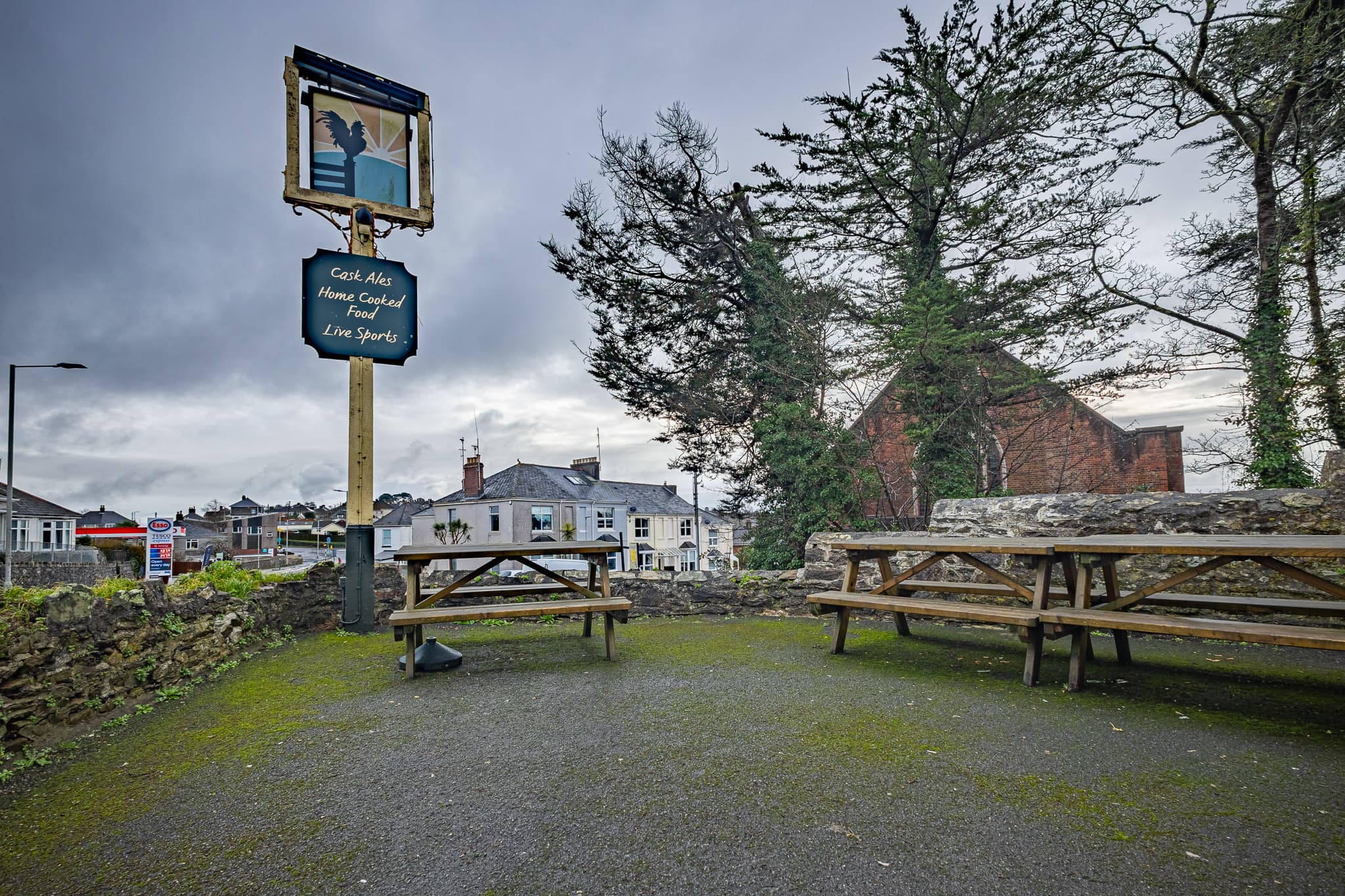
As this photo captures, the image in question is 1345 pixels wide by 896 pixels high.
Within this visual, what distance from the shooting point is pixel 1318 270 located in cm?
787

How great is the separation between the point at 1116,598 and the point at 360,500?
693 centimetres

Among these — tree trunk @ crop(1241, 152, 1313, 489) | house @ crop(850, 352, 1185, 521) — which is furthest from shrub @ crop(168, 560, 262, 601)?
tree trunk @ crop(1241, 152, 1313, 489)

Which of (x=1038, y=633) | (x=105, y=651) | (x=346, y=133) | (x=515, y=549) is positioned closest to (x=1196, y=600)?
(x=1038, y=633)

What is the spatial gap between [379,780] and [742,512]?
10.0m

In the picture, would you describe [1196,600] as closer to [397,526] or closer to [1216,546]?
[1216,546]

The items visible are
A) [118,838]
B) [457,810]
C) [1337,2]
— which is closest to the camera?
[118,838]

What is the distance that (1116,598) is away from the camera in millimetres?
4453

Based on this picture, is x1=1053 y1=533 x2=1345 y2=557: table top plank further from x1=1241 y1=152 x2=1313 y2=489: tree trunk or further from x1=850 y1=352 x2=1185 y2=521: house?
x1=850 y1=352 x2=1185 y2=521: house

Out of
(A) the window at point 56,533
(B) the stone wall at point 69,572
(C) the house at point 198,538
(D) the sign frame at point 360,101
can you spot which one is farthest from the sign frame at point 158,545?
(A) the window at point 56,533

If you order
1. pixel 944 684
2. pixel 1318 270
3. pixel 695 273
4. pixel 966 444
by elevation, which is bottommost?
pixel 944 684

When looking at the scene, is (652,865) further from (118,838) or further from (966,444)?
(966,444)

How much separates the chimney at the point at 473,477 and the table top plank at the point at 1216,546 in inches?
1084

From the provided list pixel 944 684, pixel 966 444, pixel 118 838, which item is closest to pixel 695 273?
pixel 966 444

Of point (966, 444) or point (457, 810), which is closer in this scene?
point (457, 810)
